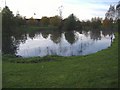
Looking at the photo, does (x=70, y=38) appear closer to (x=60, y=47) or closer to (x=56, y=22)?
(x=60, y=47)

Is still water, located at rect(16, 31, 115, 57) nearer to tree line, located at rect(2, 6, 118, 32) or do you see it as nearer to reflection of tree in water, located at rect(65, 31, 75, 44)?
reflection of tree in water, located at rect(65, 31, 75, 44)

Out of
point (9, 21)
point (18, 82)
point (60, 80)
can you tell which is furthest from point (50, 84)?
point (9, 21)

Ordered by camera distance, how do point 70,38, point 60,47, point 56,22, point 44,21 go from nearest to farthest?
point 60,47, point 70,38, point 56,22, point 44,21

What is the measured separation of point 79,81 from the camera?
9.22 meters

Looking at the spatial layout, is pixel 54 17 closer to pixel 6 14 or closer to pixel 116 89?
pixel 6 14

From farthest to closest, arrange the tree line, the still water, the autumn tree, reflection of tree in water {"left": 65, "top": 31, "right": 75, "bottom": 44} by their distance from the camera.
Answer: the autumn tree < the tree line < reflection of tree in water {"left": 65, "top": 31, "right": 75, "bottom": 44} < the still water

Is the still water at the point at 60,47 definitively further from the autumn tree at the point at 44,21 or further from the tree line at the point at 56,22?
the autumn tree at the point at 44,21

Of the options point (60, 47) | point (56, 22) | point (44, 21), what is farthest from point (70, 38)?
point (44, 21)

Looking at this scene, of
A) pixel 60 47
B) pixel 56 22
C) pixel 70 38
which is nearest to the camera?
pixel 60 47

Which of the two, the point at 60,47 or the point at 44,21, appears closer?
the point at 60,47

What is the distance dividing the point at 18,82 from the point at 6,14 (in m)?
50.4

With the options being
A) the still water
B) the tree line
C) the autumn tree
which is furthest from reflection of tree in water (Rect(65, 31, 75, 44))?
the autumn tree

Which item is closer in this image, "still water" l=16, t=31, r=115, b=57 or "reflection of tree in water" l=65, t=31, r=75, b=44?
"still water" l=16, t=31, r=115, b=57

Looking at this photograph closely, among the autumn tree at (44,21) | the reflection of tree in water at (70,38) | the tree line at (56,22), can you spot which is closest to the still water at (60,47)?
the reflection of tree in water at (70,38)
